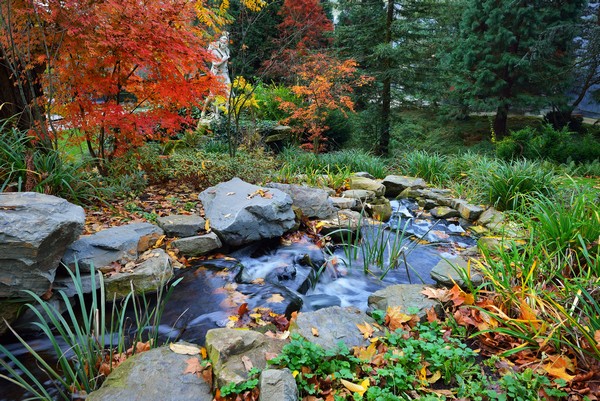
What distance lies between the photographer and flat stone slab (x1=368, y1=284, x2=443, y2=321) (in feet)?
9.01

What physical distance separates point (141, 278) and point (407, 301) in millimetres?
2304

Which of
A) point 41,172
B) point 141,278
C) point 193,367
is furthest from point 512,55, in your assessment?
point 193,367

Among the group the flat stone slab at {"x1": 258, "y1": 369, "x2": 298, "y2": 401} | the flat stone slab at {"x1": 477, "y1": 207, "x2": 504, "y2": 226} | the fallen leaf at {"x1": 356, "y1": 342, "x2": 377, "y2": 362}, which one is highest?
the flat stone slab at {"x1": 258, "y1": 369, "x2": 298, "y2": 401}

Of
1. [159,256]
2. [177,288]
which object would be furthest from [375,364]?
[159,256]

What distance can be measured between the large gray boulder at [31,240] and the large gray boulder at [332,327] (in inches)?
77.4

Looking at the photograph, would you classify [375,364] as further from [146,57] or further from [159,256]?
[146,57]

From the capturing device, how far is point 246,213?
435 centimetres

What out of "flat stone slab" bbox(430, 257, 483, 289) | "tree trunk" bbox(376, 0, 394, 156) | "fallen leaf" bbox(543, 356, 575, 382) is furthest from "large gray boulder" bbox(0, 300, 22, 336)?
"tree trunk" bbox(376, 0, 394, 156)

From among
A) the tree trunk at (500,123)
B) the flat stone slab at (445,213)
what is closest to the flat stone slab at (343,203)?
the flat stone slab at (445,213)

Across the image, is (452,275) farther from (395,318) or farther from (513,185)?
(513,185)

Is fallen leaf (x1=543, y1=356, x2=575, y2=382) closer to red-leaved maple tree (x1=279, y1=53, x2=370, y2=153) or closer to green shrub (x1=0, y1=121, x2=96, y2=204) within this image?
green shrub (x1=0, y1=121, x2=96, y2=204)

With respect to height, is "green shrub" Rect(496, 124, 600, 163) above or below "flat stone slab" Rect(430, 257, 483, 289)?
above

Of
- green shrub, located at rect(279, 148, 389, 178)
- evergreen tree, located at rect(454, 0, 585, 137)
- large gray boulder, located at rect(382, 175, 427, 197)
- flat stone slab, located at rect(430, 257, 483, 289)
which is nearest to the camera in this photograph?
flat stone slab, located at rect(430, 257, 483, 289)

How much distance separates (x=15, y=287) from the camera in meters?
2.79
